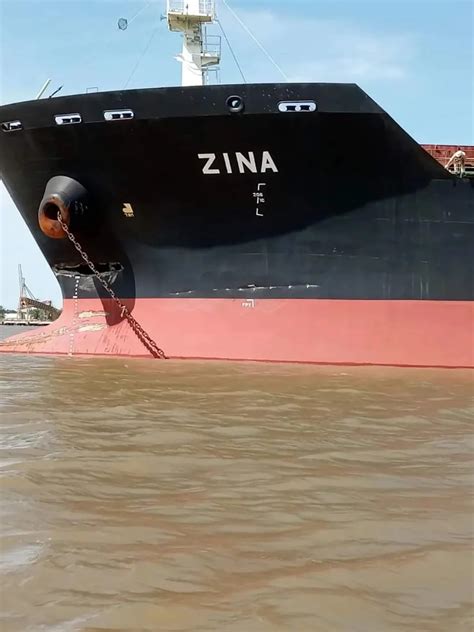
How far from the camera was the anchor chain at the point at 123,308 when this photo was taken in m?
8.69

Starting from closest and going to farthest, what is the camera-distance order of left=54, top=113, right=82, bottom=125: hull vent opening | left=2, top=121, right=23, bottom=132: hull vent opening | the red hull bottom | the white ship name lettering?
the white ship name lettering
the red hull bottom
left=54, top=113, right=82, bottom=125: hull vent opening
left=2, top=121, right=23, bottom=132: hull vent opening

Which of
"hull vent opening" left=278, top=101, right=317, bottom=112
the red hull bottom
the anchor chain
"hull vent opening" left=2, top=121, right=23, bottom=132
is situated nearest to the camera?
"hull vent opening" left=278, top=101, right=317, bottom=112

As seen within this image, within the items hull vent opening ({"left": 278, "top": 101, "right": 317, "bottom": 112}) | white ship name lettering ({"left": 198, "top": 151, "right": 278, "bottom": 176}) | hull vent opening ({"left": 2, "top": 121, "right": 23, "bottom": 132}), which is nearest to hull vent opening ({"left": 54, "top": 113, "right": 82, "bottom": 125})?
hull vent opening ({"left": 2, "top": 121, "right": 23, "bottom": 132})

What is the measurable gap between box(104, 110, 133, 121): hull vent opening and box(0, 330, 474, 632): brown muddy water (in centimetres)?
458

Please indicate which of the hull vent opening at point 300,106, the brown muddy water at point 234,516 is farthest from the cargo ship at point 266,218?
the brown muddy water at point 234,516

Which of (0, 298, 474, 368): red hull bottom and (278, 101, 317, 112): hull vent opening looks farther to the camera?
(0, 298, 474, 368): red hull bottom

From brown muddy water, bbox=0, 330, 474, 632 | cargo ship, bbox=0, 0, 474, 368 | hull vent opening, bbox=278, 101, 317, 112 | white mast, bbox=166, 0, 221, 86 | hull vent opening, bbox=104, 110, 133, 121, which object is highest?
white mast, bbox=166, 0, 221, 86

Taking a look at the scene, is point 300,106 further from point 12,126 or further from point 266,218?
point 12,126

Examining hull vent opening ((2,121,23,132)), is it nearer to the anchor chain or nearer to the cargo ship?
the cargo ship

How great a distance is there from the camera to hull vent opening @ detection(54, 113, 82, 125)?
853 cm

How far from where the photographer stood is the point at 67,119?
28.2 ft

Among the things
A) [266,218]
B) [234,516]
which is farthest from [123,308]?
[234,516]

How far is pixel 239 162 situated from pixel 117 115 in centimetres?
180

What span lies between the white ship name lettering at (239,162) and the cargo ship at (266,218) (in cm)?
1
